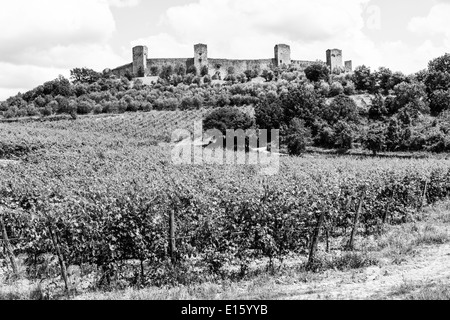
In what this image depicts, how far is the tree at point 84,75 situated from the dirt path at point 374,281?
82794 millimetres

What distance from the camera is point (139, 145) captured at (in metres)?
37.4

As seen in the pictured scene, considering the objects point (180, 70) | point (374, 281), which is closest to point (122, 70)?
point (180, 70)

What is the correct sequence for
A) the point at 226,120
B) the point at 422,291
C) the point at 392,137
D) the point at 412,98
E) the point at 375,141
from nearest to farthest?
the point at 422,291 → the point at 375,141 → the point at 392,137 → the point at 226,120 → the point at 412,98

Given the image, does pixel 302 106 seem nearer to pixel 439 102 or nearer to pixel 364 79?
pixel 439 102

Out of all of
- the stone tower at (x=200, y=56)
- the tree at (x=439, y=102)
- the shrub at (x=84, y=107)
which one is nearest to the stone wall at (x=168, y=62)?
the stone tower at (x=200, y=56)

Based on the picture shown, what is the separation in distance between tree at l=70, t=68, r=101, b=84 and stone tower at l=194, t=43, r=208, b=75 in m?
18.9

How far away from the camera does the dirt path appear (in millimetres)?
6949

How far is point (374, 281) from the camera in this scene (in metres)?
7.62

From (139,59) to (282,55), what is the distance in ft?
94.9

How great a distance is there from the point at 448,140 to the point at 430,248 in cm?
2921

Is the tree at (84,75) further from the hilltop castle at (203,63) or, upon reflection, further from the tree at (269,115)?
the tree at (269,115)
